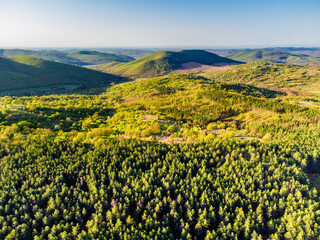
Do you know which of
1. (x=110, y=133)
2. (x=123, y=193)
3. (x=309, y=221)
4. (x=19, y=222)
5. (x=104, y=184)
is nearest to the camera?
(x=309, y=221)

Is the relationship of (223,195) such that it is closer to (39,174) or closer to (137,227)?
(137,227)

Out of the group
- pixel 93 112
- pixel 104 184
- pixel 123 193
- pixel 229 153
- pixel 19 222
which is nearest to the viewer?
Result: pixel 19 222

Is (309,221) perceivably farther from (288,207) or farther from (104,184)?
(104,184)

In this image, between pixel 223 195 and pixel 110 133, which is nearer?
pixel 223 195

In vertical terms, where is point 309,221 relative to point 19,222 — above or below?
above

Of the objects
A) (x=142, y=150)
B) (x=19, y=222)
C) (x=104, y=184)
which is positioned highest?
(x=142, y=150)

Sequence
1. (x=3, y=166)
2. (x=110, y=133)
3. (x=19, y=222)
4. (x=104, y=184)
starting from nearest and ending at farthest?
(x=19, y=222), (x=104, y=184), (x=3, y=166), (x=110, y=133)

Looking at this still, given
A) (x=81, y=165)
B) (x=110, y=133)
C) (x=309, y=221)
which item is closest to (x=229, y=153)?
(x=309, y=221)

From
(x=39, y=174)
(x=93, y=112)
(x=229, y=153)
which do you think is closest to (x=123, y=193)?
(x=39, y=174)

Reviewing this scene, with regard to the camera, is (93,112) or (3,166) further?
(93,112)
